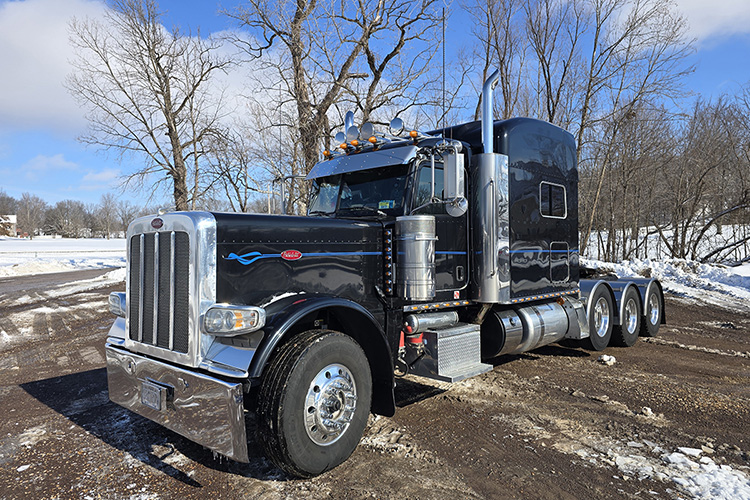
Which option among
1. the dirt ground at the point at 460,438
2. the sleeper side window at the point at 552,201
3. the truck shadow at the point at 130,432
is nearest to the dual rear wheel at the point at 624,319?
the dirt ground at the point at 460,438

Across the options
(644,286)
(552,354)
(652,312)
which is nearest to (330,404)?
(552,354)

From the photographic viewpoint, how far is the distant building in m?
82.2

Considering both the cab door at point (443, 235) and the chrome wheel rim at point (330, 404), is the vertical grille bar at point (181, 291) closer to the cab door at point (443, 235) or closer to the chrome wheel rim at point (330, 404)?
the chrome wheel rim at point (330, 404)

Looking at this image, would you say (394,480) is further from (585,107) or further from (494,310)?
(585,107)

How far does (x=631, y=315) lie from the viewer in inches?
320

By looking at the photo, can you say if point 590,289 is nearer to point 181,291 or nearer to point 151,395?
point 181,291

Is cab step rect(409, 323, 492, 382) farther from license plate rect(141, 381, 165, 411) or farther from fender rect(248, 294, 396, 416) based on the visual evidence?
license plate rect(141, 381, 165, 411)

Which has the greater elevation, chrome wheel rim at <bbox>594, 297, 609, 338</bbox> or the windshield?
the windshield

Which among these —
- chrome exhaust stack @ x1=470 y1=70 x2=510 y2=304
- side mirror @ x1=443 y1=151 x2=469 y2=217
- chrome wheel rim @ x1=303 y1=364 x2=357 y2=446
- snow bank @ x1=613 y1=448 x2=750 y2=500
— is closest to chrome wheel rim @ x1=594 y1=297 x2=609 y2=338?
chrome exhaust stack @ x1=470 y1=70 x2=510 y2=304

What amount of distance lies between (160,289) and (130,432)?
1.59 meters

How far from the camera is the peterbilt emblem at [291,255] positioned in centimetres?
370

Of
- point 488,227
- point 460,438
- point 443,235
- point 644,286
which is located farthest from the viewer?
point 644,286

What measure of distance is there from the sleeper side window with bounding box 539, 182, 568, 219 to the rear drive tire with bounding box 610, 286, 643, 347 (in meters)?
2.34

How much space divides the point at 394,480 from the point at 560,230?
14.5ft
